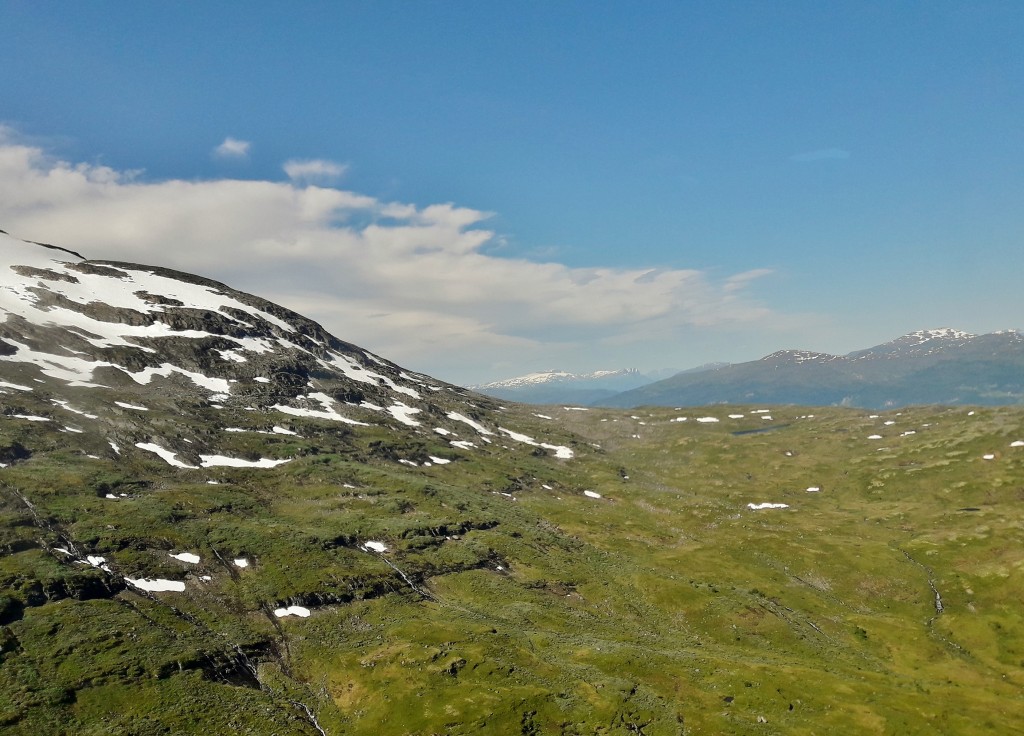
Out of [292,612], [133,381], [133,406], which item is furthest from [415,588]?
[133,381]

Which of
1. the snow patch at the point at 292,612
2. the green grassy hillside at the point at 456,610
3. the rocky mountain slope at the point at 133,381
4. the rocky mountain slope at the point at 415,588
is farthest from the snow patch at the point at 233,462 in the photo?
the snow patch at the point at 292,612

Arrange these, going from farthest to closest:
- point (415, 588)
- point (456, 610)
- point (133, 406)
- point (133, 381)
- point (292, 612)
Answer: point (133, 381), point (133, 406), point (415, 588), point (456, 610), point (292, 612)

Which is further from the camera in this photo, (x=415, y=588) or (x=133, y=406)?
(x=133, y=406)

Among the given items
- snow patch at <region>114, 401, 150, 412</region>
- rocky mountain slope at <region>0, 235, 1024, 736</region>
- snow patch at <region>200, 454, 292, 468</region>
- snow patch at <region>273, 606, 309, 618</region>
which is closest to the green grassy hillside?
rocky mountain slope at <region>0, 235, 1024, 736</region>

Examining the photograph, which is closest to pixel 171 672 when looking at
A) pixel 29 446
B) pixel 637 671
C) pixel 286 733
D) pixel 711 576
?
pixel 286 733

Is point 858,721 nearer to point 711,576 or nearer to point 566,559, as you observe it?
point 711,576

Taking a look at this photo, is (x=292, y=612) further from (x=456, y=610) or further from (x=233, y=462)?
(x=233, y=462)

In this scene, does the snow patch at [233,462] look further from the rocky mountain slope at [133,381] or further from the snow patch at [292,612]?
the snow patch at [292,612]

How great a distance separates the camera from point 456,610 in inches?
3445

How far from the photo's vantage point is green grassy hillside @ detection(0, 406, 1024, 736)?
6141 centimetres

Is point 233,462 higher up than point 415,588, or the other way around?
point 233,462

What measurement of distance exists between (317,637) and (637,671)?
145 ft

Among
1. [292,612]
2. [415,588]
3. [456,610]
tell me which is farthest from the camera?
[415,588]

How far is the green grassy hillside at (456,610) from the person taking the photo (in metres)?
61.4
